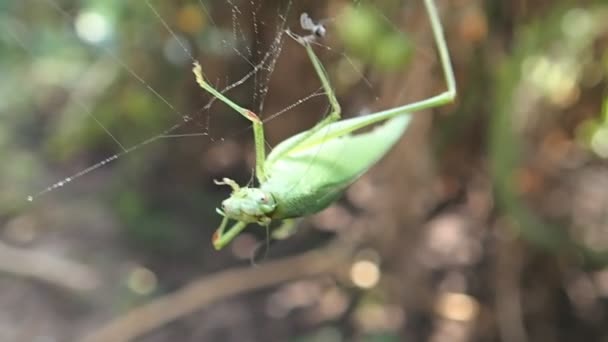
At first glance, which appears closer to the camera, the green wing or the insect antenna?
the green wing

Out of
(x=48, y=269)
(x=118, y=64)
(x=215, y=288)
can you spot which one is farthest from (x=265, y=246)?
(x=48, y=269)

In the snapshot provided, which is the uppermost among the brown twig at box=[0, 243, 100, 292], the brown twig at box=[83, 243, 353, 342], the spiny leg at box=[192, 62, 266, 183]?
the brown twig at box=[0, 243, 100, 292]

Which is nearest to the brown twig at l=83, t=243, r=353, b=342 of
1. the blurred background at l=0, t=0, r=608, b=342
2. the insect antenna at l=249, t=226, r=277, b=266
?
the blurred background at l=0, t=0, r=608, b=342

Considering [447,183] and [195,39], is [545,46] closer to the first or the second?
[447,183]

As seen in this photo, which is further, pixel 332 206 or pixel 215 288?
pixel 215 288

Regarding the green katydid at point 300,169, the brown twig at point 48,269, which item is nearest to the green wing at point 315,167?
the green katydid at point 300,169

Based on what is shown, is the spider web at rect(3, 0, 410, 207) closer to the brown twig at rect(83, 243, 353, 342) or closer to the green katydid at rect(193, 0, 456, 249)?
the brown twig at rect(83, 243, 353, 342)

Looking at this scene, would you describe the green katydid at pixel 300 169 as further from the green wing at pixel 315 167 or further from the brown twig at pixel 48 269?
the brown twig at pixel 48 269

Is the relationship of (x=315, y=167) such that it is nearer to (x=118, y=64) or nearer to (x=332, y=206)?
(x=332, y=206)
